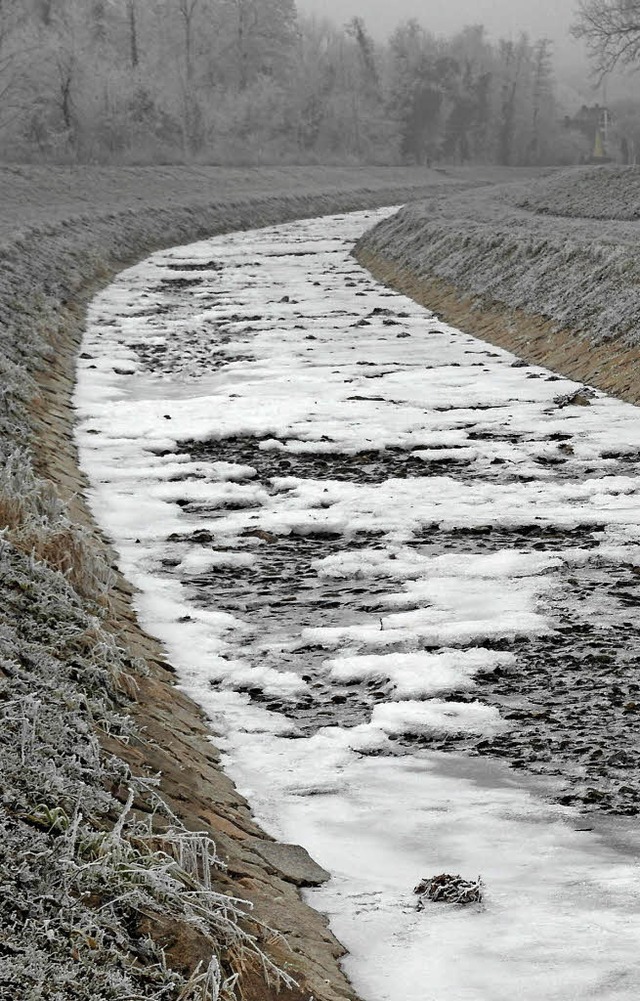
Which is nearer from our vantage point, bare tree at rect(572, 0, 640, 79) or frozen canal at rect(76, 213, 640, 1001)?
frozen canal at rect(76, 213, 640, 1001)

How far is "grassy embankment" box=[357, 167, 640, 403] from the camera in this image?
12438 millimetres

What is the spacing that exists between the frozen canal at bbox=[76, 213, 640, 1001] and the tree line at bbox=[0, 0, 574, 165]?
41.4 meters

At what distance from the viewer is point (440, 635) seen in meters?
5.72

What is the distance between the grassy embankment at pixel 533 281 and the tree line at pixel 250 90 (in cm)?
2978

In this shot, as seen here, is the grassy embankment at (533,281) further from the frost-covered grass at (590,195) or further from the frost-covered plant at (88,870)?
the frost-covered plant at (88,870)

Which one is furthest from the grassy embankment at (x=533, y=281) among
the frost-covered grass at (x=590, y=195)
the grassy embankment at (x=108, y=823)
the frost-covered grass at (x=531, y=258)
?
the grassy embankment at (x=108, y=823)

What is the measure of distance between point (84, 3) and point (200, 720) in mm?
84129

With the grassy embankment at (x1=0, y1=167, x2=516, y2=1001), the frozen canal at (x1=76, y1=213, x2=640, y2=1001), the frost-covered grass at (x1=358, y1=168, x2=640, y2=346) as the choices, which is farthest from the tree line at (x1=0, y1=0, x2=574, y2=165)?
the grassy embankment at (x1=0, y1=167, x2=516, y2=1001)

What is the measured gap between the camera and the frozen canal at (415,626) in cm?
357

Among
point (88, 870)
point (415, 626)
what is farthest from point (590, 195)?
point (88, 870)

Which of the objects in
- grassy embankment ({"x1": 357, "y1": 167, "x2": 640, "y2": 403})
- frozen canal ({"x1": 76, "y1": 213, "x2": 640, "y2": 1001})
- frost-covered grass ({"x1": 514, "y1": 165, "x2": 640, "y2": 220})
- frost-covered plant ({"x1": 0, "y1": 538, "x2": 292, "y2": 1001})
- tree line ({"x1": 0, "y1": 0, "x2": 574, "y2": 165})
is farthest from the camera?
tree line ({"x1": 0, "y1": 0, "x2": 574, "y2": 165})

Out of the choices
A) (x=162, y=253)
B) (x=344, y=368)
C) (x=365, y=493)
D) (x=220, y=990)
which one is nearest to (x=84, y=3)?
(x=162, y=253)

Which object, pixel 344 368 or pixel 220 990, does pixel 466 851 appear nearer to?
pixel 220 990

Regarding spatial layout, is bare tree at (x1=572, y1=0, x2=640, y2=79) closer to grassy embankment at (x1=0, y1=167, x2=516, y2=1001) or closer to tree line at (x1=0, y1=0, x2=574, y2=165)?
tree line at (x1=0, y1=0, x2=574, y2=165)
